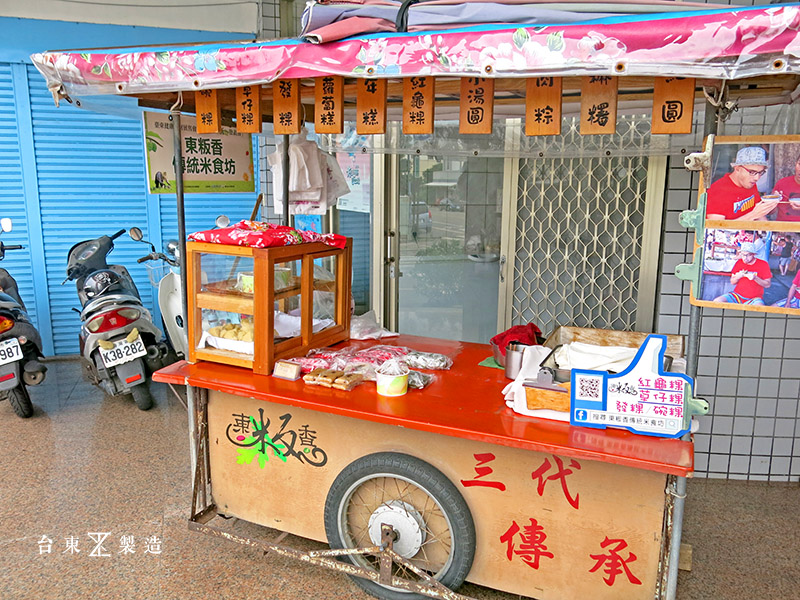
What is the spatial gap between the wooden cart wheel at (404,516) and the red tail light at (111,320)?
271cm

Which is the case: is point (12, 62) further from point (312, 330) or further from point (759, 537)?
point (759, 537)

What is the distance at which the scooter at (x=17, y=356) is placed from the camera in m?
4.37

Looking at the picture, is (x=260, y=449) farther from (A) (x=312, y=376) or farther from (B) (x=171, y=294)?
(B) (x=171, y=294)

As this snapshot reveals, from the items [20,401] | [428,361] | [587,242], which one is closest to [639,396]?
[428,361]

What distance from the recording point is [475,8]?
213 cm

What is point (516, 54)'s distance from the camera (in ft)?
6.65

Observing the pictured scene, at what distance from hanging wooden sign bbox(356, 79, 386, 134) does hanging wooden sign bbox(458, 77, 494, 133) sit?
33 cm

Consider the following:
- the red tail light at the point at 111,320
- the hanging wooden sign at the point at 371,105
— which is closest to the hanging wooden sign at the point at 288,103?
the hanging wooden sign at the point at 371,105

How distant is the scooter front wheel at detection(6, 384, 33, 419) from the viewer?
14.6 feet

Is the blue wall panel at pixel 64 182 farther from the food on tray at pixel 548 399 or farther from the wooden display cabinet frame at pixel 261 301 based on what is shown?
the food on tray at pixel 548 399

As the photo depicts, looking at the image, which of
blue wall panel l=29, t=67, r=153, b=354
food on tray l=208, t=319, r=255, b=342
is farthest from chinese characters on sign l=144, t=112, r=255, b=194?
blue wall panel l=29, t=67, r=153, b=354

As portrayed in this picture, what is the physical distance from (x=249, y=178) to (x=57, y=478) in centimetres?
212

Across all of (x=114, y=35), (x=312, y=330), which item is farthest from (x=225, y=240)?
(x=114, y=35)

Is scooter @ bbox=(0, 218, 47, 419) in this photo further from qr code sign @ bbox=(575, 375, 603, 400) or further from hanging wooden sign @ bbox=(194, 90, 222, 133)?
qr code sign @ bbox=(575, 375, 603, 400)
